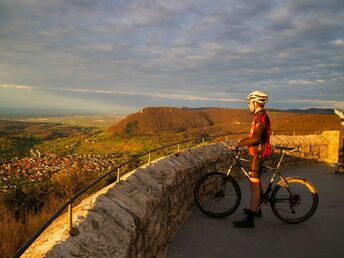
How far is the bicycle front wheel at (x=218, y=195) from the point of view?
5176 millimetres

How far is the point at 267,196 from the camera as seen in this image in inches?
204

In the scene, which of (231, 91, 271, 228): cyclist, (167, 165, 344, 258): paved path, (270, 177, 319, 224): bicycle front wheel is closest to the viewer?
(167, 165, 344, 258): paved path

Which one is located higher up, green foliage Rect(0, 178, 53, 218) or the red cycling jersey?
the red cycling jersey

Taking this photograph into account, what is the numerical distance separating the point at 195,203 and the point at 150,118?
63.1 m

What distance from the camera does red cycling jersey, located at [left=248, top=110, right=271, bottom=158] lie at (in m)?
4.92

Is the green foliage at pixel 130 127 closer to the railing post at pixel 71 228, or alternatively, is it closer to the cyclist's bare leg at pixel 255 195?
the cyclist's bare leg at pixel 255 195

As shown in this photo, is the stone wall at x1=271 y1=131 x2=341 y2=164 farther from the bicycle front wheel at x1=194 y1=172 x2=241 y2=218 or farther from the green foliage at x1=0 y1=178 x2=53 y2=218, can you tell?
the green foliage at x1=0 y1=178 x2=53 y2=218

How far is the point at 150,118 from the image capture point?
224ft

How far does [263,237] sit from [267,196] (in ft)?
2.57

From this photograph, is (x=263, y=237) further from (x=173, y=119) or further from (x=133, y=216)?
(x=173, y=119)

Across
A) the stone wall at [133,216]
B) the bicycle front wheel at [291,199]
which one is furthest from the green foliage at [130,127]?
the stone wall at [133,216]

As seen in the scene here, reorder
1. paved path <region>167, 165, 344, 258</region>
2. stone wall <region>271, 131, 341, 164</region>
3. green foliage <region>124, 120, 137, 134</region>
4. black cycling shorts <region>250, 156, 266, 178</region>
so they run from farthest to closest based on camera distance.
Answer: green foliage <region>124, 120, 137, 134</region>, stone wall <region>271, 131, 341, 164</region>, black cycling shorts <region>250, 156, 266, 178</region>, paved path <region>167, 165, 344, 258</region>

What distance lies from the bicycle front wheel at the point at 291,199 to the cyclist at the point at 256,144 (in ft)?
1.37

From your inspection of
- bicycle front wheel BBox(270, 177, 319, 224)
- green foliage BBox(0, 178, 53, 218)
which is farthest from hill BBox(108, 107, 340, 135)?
bicycle front wheel BBox(270, 177, 319, 224)
